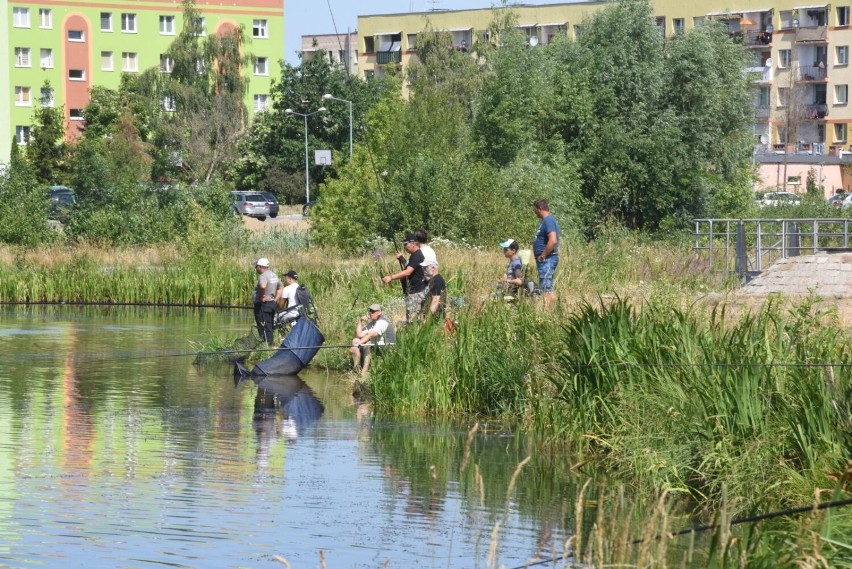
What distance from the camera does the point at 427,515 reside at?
34.3 feet

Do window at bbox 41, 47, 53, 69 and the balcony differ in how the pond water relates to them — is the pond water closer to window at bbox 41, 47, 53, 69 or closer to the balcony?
window at bbox 41, 47, 53, 69

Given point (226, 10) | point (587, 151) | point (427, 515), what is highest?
point (226, 10)

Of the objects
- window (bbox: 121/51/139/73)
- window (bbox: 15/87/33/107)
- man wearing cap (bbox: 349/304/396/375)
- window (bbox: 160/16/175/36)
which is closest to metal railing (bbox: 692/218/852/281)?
man wearing cap (bbox: 349/304/396/375)

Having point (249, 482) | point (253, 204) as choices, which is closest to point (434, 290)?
point (249, 482)

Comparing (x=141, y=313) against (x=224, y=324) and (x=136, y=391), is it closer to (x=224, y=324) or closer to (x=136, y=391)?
(x=224, y=324)

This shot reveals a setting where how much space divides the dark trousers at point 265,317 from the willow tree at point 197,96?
5629cm

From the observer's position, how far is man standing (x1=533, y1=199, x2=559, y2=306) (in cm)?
1798

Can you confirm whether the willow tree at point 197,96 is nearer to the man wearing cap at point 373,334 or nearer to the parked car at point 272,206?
the parked car at point 272,206

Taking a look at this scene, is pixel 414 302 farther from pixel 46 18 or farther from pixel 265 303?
pixel 46 18

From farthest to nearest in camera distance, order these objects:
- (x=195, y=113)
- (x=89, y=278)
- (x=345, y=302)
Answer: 1. (x=195, y=113)
2. (x=89, y=278)
3. (x=345, y=302)

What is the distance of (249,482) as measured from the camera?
1153cm

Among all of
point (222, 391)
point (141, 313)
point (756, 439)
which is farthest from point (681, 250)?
point (756, 439)

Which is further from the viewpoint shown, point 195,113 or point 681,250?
point 195,113

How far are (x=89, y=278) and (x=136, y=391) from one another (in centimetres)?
1686
